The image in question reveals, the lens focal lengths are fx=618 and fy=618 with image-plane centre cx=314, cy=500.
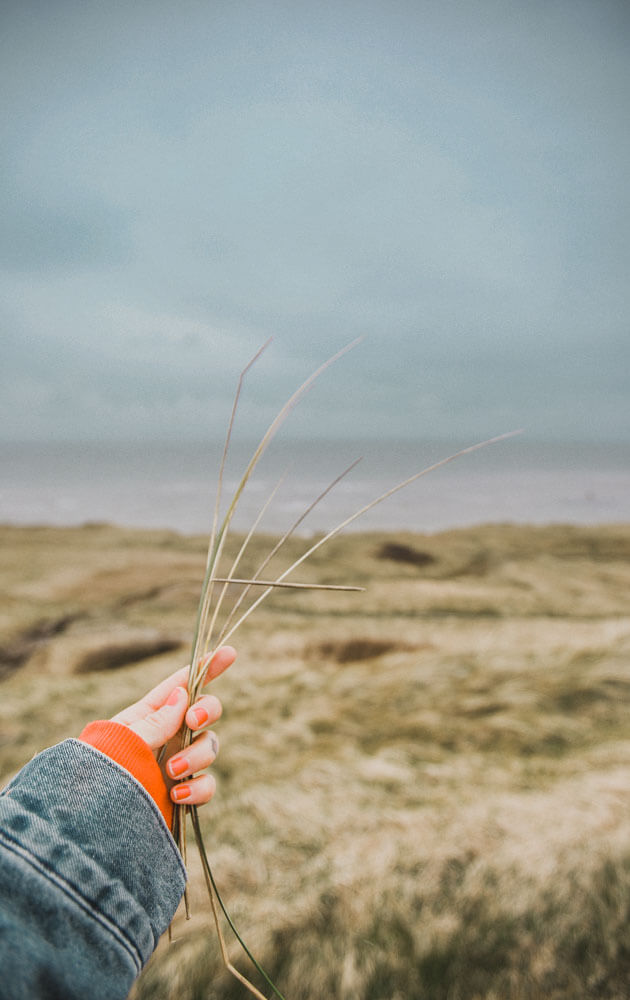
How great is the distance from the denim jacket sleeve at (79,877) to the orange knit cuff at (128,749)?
0.03m

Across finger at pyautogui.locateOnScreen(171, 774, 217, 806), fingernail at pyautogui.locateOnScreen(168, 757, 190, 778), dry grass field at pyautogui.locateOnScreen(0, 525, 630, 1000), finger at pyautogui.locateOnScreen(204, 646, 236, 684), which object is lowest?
dry grass field at pyautogui.locateOnScreen(0, 525, 630, 1000)

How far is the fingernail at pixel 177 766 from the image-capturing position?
0.64 meters

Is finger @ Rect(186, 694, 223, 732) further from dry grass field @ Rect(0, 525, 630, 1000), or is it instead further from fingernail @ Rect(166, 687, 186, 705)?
dry grass field @ Rect(0, 525, 630, 1000)

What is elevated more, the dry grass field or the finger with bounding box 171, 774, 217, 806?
the finger with bounding box 171, 774, 217, 806

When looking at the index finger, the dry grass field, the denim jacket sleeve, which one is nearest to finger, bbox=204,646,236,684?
the index finger

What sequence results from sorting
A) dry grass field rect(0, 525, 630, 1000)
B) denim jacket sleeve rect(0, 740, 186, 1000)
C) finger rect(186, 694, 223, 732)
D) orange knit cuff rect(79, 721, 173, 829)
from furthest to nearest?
dry grass field rect(0, 525, 630, 1000) < finger rect(186, 694, 223, 732) < orange knit cuff rect(79, 721, 173, 829) < denim jacket sleeve rect(0, 740, 186, 1000)

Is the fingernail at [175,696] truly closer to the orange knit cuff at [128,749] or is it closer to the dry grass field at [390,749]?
the orange knit cuff at [128,749]

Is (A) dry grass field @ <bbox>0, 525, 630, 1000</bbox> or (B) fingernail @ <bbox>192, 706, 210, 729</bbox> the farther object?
(A) dry grass field @ <bbox>0, 525, 630, 1000</bbox>

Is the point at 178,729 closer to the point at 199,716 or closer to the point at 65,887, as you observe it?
the point at 199,716

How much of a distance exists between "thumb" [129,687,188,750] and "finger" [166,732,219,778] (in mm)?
23

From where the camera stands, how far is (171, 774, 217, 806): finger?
0.64 metres

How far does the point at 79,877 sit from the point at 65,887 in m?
0.01

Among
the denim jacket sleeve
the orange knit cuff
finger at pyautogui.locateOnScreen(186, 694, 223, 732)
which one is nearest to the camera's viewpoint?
the denim jacket sleeve

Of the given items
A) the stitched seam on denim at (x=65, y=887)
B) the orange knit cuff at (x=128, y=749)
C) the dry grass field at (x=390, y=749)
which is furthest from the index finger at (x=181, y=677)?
the dry grass field at (x=390, y=749)
